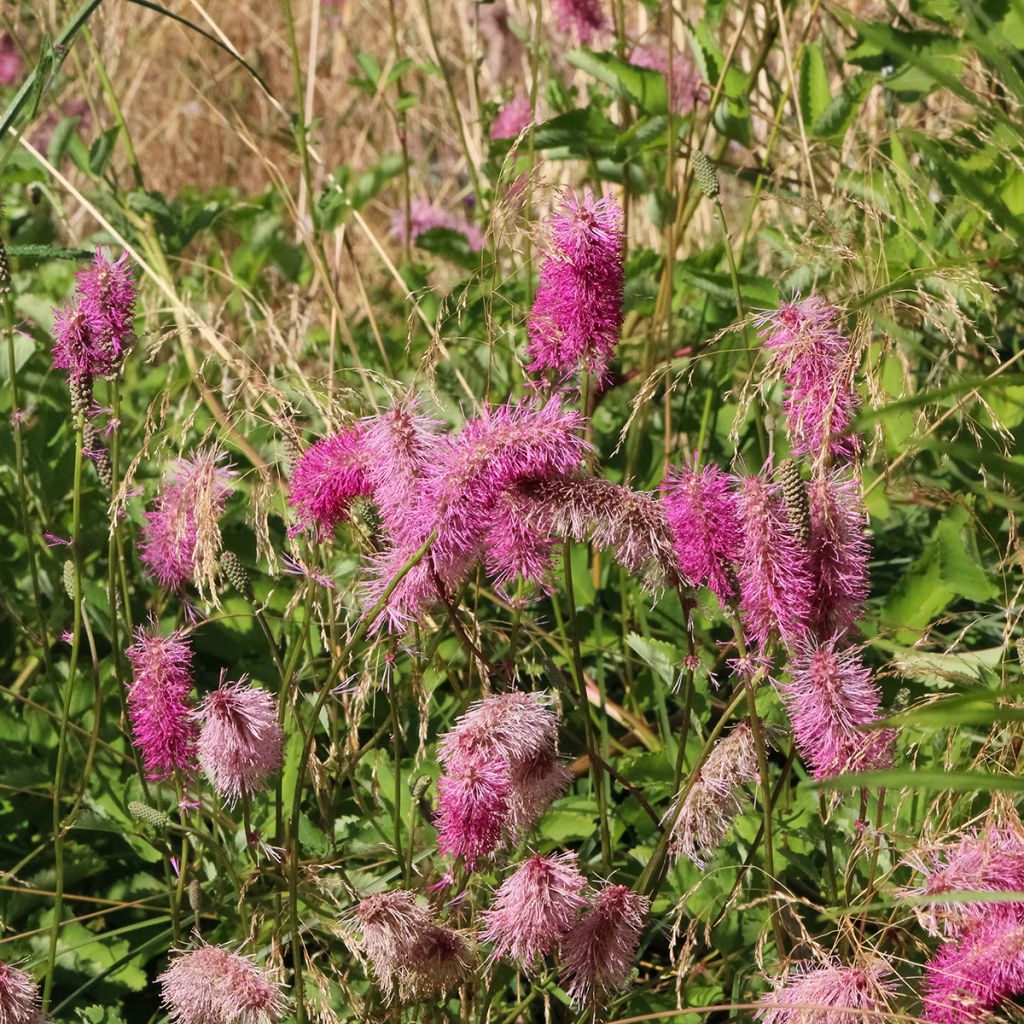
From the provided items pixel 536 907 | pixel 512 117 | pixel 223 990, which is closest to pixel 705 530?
pixel 536 907

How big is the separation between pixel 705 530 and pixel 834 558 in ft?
0.36

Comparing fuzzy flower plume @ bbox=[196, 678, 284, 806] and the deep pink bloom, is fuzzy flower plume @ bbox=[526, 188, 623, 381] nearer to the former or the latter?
fuzzy flower plume @ bbox=[196, 678, 284, 806]

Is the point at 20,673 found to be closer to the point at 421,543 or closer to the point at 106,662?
the point at 106,662

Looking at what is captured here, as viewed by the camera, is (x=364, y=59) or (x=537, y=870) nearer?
(x=537, y=870)

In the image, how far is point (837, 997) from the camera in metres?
1.10

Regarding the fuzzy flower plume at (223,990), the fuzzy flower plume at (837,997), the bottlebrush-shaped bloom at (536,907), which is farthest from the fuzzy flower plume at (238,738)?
the fuzzy flower plume at (837,997)

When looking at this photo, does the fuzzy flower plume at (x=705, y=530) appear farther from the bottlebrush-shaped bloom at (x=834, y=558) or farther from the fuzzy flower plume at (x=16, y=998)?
the fuzzy flower plume at (x=16, y=998)

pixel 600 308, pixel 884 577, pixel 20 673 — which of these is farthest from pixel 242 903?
pixel 884 577

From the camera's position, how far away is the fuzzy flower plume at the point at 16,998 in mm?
1139

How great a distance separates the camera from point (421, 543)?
1.13m

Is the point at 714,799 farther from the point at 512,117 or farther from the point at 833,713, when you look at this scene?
the point at 512,117

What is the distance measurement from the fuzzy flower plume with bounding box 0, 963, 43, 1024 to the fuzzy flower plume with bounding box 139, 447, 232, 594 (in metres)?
0.35

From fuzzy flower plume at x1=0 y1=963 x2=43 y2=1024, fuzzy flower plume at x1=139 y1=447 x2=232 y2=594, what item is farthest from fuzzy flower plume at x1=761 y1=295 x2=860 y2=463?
fuzzy flower plume at x1=0 y1=963 x2=43 y2=1024

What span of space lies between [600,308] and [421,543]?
0.84 ft
